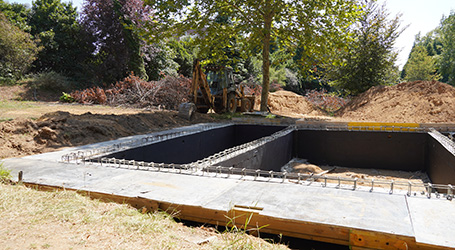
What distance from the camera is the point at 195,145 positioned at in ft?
25.3

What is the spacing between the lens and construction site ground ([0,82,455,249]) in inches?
228

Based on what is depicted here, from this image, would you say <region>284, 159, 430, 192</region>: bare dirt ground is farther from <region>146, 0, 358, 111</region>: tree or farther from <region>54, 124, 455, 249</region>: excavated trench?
<region>146, 0, 358, 111</region>: tree

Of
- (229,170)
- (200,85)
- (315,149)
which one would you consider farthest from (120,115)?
(229,170)

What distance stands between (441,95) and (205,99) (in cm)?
904

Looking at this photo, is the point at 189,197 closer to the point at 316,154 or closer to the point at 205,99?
the point at 316,154

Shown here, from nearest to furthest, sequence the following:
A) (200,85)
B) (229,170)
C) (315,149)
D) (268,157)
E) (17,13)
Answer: (229,170) → (268,157) → (315,149) → (200,85) → (17,13)

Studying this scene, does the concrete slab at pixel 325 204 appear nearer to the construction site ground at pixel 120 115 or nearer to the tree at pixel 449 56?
the construction site ground at pixel 120 115

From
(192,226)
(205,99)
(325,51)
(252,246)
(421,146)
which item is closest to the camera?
(252,246)

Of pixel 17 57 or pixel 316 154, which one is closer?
pixel 316 154

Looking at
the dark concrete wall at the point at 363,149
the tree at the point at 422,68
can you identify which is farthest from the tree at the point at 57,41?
the tree at the point at 422,68

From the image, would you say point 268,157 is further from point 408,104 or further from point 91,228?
point 408,104

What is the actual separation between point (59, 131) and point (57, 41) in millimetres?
16445

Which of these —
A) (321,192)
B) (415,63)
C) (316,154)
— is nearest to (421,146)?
(316,154)

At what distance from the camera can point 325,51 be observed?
12.8 m
